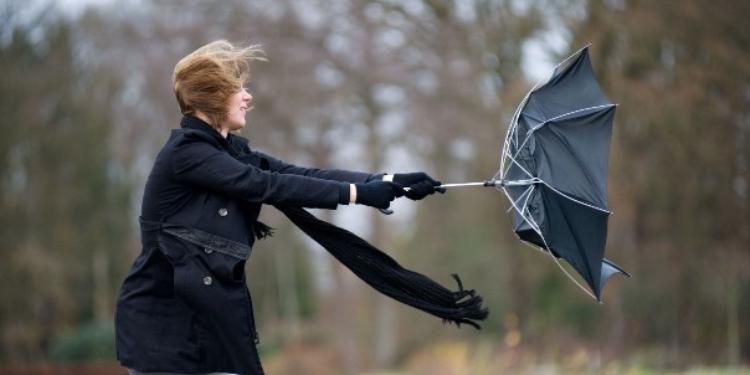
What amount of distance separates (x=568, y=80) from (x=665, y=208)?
1462 centimetres

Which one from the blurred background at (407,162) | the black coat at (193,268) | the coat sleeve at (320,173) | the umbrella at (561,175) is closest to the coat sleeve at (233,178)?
the black coat at (193,268)

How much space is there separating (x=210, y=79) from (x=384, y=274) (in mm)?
1274

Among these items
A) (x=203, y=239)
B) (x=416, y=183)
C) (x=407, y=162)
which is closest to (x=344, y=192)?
(x=416, y=183)

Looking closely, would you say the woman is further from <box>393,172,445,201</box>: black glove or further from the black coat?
<box>393,172,445,201</box>: black glove

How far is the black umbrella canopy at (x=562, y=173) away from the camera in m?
4.86

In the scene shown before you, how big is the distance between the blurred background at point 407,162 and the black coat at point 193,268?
970 centimetres

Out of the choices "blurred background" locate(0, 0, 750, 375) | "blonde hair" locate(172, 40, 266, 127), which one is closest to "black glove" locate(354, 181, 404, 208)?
"blonde hair" locate(172, 40, 266, 127)

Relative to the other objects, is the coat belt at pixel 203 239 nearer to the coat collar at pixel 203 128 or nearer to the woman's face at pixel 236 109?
the coat collar at pixel 203 128

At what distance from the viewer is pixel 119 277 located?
34.2 m

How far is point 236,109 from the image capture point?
436 centimetres

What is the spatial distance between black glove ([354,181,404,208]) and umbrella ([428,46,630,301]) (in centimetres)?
55

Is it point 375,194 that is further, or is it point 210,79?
point 375,194

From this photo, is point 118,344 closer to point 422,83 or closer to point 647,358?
point 647,358

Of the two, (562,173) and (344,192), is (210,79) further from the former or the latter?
(562,173)
